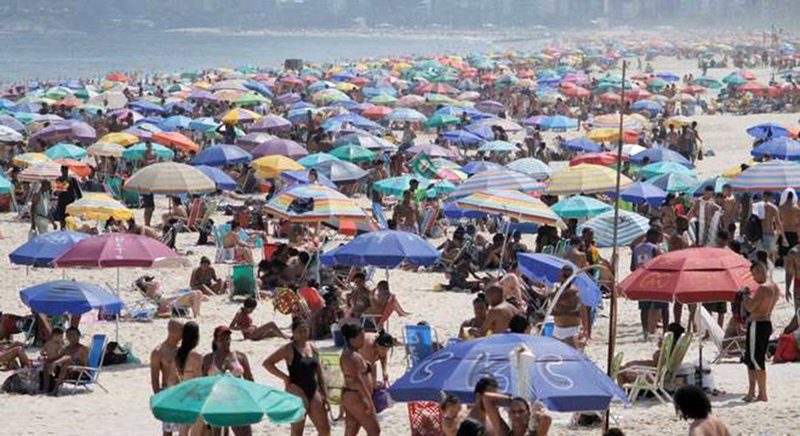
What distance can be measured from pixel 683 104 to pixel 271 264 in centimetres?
2519

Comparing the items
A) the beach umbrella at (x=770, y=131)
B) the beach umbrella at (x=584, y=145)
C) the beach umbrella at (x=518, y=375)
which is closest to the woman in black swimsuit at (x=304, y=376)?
the beach umbrella at (x=518, y=375)

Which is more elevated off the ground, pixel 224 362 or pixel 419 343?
pixel 224 362

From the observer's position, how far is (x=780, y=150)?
63.9 ft

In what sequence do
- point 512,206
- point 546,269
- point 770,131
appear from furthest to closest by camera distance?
1. point 770,131
2. point 512,206
3. point 546,269

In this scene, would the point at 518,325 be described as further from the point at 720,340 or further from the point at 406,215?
the point at 406,215

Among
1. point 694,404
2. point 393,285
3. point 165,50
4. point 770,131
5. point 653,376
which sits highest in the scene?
point 694,404

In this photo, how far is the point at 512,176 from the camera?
1602 cm

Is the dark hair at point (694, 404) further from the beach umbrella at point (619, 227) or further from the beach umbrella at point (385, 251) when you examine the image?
the beach umbrella at point (619, 227)

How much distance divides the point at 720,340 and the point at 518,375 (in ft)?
13.7

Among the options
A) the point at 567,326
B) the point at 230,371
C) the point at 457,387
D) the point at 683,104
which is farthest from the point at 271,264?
the point at 683,104

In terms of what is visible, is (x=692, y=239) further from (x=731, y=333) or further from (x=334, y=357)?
(x=334, y=357)

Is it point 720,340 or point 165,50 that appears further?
point 165,50

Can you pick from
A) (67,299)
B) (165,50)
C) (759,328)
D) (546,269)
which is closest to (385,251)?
(546,269)

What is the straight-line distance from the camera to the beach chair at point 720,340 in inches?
406
